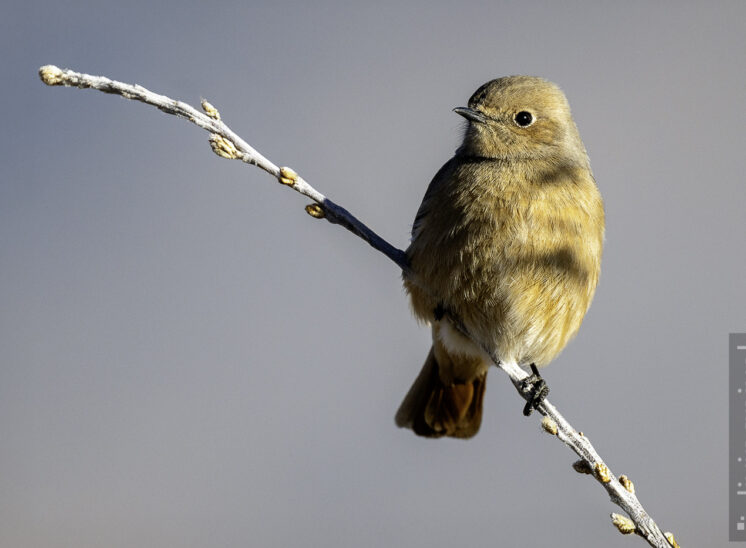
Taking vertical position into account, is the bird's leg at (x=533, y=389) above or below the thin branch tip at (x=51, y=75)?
above

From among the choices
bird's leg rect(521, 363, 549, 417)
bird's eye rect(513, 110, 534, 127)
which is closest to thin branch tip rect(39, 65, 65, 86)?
bird's leg rect(521, 363, 549, 417)

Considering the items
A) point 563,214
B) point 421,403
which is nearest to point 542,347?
point 563,214

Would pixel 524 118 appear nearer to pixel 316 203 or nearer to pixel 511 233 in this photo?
pixel 511 233

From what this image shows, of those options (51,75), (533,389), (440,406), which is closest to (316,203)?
(51,75)

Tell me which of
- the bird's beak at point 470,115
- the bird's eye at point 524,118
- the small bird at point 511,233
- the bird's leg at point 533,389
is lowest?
the bird's leg at point 533,389

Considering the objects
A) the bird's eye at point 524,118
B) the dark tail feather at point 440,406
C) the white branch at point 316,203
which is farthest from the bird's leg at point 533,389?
the bird's eye at point 524,118

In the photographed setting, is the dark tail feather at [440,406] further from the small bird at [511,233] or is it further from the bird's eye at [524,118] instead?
the bird's eye at [524,118]

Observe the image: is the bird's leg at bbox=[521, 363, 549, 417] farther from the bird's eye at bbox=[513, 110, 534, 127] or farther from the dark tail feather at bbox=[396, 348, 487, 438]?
the bird's eye at bbox=[513, 110, 534, 127]
